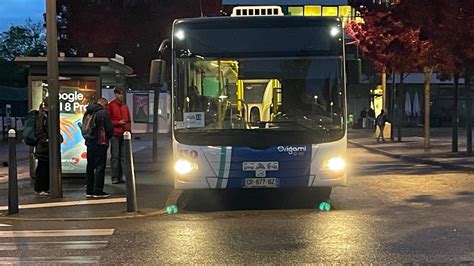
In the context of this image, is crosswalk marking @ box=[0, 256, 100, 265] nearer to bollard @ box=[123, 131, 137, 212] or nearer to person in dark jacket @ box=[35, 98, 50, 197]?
bollard @ box=[123, 131, 137, 212]

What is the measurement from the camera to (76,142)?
15.0 m

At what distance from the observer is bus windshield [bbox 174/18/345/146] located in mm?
10656

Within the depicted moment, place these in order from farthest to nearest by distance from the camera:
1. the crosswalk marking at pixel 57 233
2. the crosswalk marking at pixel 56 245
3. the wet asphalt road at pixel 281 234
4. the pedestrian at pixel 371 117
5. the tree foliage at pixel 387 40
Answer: the pedestrian at pixel 371 117 → the tree foliage at pixel 387 40 → the crosswalk marking at pixel 57 233 → the crosswalk marking at pixel 56 245 → the wet asphalt road at pixel 281 234

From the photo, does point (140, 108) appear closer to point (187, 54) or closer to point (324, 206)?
point (187, 54)

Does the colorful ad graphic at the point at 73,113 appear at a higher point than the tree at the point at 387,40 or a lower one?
lower

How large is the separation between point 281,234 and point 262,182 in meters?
1.77

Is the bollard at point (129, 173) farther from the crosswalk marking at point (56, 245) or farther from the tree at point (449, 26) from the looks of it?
the tree at point (449, 26)

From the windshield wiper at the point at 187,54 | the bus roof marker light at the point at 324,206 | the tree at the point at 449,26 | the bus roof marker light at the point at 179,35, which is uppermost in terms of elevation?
the tree at the point at 449,26

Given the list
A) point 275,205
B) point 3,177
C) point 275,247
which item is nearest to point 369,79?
point 3,177

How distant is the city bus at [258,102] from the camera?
10.6 m

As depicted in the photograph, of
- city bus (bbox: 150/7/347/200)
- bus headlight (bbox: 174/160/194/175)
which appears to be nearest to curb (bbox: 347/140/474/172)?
city bus (bbox: 150/7/347/200)

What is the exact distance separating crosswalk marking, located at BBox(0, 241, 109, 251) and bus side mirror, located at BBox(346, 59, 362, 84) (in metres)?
4.81

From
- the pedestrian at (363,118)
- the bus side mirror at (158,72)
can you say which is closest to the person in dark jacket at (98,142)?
the bus side mirror at (158,72)

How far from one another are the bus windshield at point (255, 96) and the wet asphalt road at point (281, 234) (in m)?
1.31
